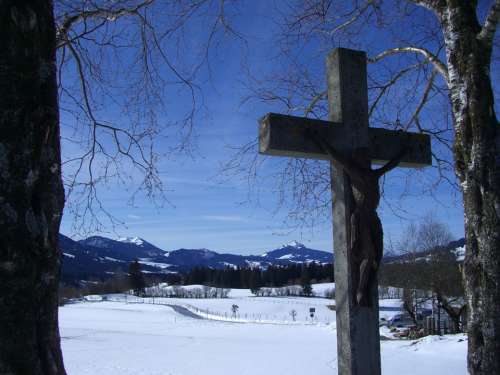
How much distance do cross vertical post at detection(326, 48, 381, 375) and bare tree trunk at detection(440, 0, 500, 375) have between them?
1.38 metres

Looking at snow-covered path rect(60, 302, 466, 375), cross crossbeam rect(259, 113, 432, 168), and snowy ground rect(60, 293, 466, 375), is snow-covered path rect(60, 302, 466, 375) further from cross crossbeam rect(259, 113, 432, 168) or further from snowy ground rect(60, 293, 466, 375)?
cross crossbeam rect(259, 113, 432, 168)

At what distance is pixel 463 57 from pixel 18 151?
Result: 375 cm

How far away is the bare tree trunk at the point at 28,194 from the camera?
1.87 m

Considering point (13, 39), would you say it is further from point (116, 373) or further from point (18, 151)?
point (116, 373)

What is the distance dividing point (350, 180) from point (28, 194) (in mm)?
1891

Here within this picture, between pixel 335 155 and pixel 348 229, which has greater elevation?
pixel 335 155

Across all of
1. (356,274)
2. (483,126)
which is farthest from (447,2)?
(356,274)

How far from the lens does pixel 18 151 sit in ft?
6.29

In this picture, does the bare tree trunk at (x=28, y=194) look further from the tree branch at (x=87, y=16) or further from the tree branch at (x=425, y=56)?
the tree branch at (x=425, y=56)

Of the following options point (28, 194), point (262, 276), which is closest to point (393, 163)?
point (28, 194)

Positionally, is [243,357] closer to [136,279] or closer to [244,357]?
[244,357]

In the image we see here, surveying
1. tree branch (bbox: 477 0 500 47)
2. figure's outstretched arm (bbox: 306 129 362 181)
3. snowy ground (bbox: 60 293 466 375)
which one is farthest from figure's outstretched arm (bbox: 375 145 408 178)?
snowy ground (bbox: 60 293 466 375)

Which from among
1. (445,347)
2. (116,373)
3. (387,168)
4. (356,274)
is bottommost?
(116,373)

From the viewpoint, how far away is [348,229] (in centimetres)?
299
